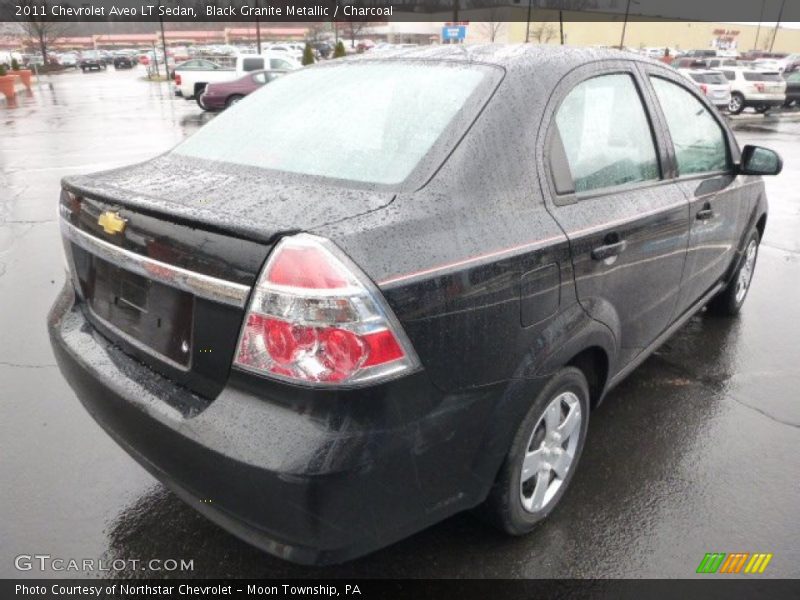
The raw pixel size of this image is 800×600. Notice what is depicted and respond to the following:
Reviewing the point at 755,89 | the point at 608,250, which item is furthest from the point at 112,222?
the point at 755,89

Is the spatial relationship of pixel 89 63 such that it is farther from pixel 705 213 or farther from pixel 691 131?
pixel 705 213

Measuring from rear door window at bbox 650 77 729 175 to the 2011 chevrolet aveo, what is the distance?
0.22 metres

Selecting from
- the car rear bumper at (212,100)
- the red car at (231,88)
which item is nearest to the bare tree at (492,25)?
the red car at (231,88)

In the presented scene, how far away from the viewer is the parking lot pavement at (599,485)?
2420 millimetres

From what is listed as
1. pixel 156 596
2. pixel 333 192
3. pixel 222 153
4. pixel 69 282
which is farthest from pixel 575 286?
pixel 69 282

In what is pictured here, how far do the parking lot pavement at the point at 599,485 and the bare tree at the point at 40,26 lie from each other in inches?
2149

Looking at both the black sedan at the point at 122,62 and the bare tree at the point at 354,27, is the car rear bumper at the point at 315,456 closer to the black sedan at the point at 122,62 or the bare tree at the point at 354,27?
the bare tree at the point at 354,27

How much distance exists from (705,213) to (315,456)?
101 inches

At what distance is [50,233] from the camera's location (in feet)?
21.9

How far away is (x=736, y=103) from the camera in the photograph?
81.3ft

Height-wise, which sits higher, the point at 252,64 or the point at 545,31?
the point at 252,64

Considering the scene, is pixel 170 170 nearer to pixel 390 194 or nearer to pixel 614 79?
pixel 390 194

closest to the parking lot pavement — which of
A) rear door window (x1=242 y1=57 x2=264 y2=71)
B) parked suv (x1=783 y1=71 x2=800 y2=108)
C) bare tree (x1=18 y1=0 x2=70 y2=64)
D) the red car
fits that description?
the red car

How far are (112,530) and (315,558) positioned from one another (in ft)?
3.89
